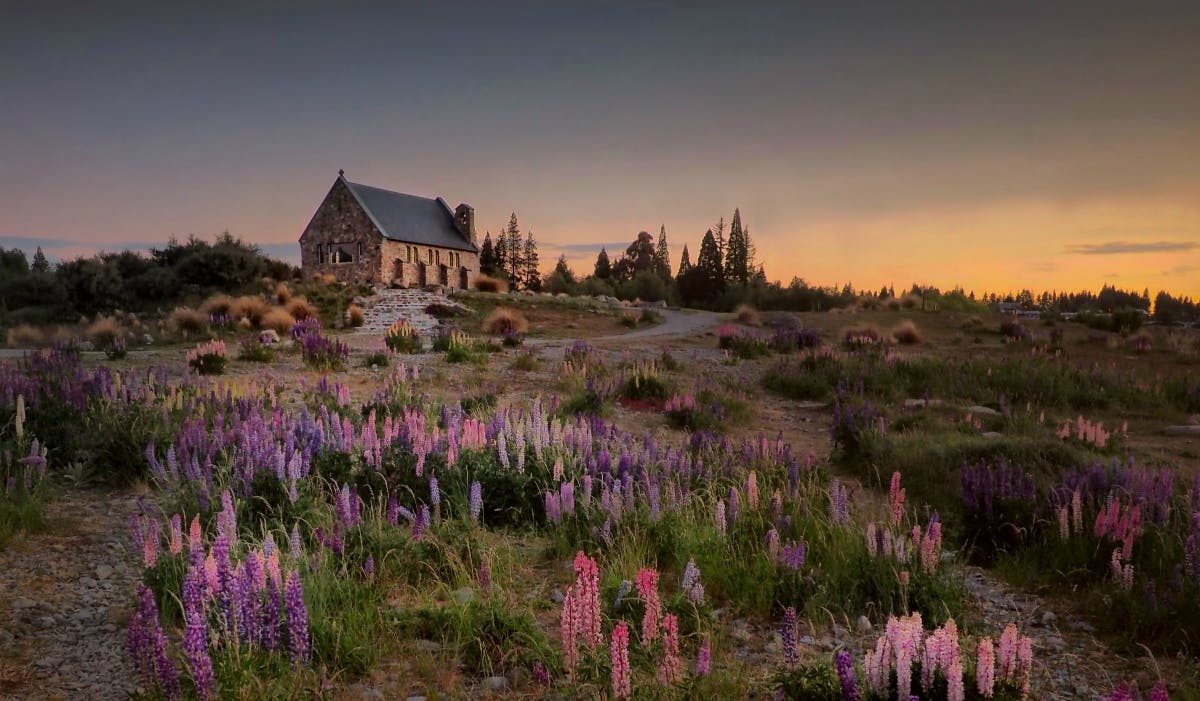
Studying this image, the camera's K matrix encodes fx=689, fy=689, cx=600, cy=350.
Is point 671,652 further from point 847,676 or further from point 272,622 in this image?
point 272,622

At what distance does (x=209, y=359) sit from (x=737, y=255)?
63042 millimetres

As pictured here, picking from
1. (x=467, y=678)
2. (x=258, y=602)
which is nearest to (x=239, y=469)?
(x=258, y=602)

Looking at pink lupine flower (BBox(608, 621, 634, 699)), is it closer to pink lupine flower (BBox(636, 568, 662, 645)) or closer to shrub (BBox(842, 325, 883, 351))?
pink lupine flower (BBox(636, 568, 662, 645))

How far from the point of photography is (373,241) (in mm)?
45656

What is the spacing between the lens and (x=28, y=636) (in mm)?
3510

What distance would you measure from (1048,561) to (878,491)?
216cm

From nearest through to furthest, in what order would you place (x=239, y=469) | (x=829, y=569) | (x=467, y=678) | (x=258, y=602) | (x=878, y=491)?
1. (x=258, y=602)
2. (x=467, y=678)
3. (x=829, y=569)
4. (x=239, y=469)
5. (x=878, y=491)

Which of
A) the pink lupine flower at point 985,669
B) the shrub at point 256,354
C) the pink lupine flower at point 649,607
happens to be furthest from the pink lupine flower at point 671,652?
the shrub at point 256,354

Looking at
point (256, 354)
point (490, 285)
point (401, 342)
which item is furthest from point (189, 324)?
point (490, 285)

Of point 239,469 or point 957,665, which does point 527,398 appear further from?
point 957,665

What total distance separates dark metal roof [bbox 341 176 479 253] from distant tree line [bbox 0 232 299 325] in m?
7.90

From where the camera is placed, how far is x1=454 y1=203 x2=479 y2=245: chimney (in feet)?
183

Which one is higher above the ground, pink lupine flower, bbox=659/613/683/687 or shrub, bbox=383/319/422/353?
shrub, bbox=383/319/422/353

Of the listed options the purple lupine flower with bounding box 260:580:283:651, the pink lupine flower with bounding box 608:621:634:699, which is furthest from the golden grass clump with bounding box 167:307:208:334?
the pink lupine flower with bounding box 608:621:634:699
